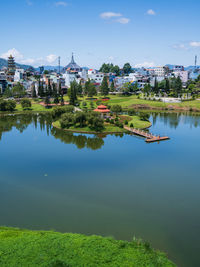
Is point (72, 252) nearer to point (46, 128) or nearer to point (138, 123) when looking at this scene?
point (46, 128)

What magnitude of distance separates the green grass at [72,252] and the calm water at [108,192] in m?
1.66

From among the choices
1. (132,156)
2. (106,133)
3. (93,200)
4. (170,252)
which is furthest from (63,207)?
(106,133)

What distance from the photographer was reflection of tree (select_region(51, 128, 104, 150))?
123 feet

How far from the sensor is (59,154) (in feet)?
108

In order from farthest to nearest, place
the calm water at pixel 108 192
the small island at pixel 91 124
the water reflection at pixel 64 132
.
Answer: the small island at pixel 91 124, the water reflection at pixel 64 132, the calm water at pixel 108 192

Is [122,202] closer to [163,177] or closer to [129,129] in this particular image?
[163,177]

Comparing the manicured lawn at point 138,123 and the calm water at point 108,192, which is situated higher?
the manicured lawn at point 138,123

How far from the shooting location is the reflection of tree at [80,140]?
37600mm

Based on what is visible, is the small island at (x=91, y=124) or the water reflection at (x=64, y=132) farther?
Answer: the small island at (x=91, y=124)

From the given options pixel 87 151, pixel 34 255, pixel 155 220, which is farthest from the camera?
pixel 87 151

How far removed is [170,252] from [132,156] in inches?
689

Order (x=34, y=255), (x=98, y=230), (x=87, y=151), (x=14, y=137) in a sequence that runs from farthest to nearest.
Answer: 1. (x=14, y=137)
2. (x=87, y=151)
3. (x=98, y=230)
4. (x=34, y=255)

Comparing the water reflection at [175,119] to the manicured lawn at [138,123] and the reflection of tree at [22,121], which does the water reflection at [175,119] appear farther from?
the reflection of tree at [22,121]

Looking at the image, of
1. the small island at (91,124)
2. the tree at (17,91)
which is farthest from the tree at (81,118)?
the tree at (17,91)
